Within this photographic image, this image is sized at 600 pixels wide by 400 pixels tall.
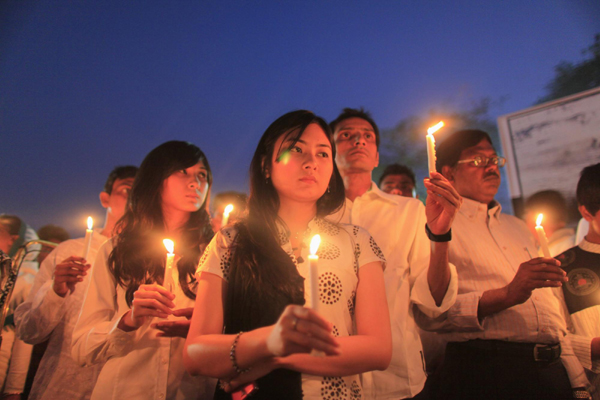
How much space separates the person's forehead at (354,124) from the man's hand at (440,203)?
1331 millimetres

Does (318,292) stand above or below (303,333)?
above

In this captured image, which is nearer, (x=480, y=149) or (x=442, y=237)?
(x=442, y=237)

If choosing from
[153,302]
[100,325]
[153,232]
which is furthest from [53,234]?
[153,302]

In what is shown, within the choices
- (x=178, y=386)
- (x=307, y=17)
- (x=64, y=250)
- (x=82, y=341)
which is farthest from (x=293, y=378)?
(x=307, y=17)

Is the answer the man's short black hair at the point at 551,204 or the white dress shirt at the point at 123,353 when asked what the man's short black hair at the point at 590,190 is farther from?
the white dress shirt at the point at 123,353

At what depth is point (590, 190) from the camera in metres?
2.74

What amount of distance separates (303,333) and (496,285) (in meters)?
2.04

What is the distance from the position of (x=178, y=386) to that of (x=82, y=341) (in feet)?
1.91

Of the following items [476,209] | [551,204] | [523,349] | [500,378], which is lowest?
[500,378]

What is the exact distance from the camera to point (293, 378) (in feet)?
4.25

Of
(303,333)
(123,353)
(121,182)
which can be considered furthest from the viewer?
(121,182)

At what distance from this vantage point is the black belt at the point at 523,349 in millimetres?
2156

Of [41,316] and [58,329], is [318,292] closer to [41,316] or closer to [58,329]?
[41,316]

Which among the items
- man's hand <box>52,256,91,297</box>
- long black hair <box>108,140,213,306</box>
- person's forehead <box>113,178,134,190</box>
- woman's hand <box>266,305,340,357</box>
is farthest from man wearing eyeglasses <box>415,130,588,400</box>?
person's forehead <box>113,178,134,190</box>
